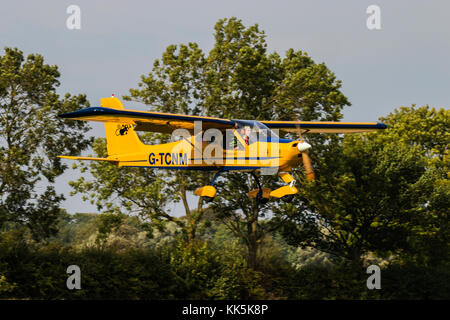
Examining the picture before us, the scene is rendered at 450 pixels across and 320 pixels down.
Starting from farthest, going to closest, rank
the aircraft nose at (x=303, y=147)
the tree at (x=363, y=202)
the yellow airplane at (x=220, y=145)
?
1. the tree at (x=363, y=202)
2. the yellow airplane at (x=220, y=145)
3. the aircraft nose at (x=303, y=147)

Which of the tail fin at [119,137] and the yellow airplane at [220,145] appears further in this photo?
the tail fin at [119,137]

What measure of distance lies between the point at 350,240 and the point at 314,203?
3.35 metres

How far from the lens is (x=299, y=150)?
51.7 ft

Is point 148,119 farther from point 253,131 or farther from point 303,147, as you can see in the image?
point 303,147

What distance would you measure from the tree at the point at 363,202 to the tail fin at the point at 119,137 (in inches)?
351

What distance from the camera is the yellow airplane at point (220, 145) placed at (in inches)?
633

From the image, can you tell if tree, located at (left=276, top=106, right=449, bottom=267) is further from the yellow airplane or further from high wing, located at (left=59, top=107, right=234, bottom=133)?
high wing, located at (left=59, top=107, right=234, bottom=133)

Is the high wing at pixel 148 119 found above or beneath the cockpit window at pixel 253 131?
above

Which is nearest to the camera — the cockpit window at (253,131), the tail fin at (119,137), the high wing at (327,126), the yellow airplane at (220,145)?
the yellow airplane at (220,145)

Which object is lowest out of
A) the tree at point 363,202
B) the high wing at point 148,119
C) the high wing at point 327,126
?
the tree at point 363,202

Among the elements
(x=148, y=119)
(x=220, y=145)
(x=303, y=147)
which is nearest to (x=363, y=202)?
(x=220, y=145)

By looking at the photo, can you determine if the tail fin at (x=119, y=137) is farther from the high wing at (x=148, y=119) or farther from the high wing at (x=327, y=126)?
the high wing at (x=327, y=126)

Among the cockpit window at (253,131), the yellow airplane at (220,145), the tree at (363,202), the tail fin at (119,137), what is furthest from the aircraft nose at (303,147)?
the tree at (363,202)

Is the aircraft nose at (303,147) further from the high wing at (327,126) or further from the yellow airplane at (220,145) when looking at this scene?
the high wing at (327,126)
